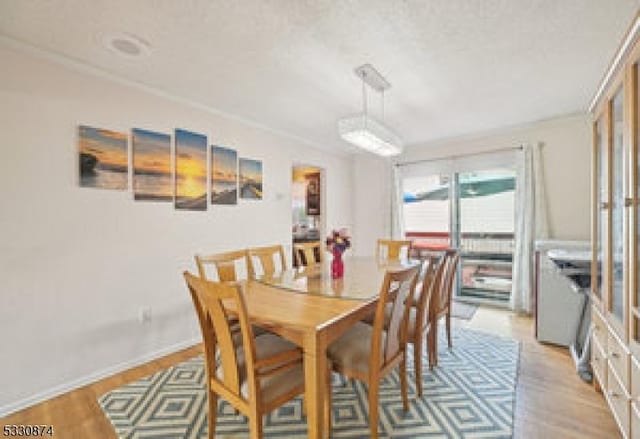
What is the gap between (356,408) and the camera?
184 cm

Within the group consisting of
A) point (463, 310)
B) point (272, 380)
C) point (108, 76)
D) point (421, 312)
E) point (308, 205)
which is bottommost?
point (463, 310)

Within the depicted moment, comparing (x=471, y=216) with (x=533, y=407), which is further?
(x=471, y=216)

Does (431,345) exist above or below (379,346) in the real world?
below

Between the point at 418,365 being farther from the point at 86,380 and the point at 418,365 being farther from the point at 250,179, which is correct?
the point at 250,179

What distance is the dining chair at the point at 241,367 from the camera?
126 cm

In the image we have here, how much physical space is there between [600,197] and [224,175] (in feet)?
10.8

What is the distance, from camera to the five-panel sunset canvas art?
2225mm

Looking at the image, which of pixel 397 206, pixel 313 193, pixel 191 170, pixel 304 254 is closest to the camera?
pixel 191 170

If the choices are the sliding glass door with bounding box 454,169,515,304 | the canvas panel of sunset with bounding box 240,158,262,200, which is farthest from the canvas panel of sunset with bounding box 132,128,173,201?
the sliding glass door with bounding box 454,169,515,304

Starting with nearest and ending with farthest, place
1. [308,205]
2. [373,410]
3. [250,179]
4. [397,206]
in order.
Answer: [373,410] → [250,179] → [397,206] → [308,205]

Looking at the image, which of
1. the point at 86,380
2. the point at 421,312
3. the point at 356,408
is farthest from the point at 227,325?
the point at 86,380

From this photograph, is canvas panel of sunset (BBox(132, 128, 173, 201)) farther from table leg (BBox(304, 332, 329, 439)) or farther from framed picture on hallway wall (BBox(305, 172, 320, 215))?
framed picture on hallway wall (BBox(305, 172, 320, 215))

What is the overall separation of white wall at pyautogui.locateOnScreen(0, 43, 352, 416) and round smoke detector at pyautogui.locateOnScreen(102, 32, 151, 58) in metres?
0.44

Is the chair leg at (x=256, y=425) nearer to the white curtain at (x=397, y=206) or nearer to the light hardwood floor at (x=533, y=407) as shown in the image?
the light hardwood floor at (x=533, y=407)
